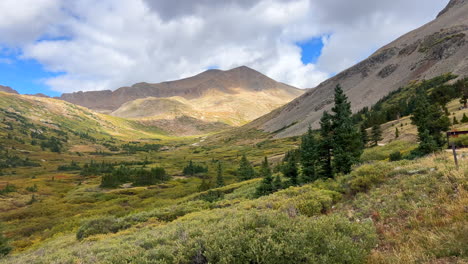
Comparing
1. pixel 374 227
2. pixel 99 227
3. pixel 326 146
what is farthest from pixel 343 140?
pixel 99 227

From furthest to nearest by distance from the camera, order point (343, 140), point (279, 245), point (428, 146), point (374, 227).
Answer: point (428, 146) → point (343, 140) → point (374, 227) → point (279, 245)

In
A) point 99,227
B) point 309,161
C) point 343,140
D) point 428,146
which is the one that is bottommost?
point 99,227

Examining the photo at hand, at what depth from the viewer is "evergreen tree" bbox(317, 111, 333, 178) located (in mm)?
29234

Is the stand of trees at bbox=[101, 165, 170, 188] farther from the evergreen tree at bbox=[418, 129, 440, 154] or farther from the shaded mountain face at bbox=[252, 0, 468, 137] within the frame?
the shaded mountain face at bbox=[252, 0, 468, 137]

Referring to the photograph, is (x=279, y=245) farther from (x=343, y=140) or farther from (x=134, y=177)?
(x=134, y=177)

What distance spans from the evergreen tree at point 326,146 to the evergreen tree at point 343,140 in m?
0.60

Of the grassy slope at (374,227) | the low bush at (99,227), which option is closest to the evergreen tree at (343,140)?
the grassy slope at (374,227)

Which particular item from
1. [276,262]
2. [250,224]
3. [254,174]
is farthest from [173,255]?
[254,174]

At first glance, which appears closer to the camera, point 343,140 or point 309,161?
point 343,140

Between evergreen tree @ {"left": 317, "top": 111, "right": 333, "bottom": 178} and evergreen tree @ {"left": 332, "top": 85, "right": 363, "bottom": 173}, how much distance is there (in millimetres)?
598

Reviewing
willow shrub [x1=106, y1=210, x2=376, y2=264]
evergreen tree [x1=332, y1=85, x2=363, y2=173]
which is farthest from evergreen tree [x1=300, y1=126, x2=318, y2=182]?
willow shrub [x1=106, y1=210, x2=376, y2=264]

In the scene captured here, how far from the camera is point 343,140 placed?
92.2ft

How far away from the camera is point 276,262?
6.10 m

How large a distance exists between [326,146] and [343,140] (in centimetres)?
222
